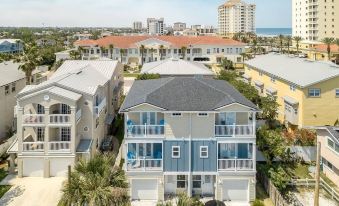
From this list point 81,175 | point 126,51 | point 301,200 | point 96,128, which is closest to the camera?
point 81,175

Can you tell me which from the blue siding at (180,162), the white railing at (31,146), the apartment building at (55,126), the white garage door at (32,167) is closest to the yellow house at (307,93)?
the blue siding at (180,162)

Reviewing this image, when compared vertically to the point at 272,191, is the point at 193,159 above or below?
above

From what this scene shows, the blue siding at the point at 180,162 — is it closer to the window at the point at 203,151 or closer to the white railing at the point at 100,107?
the window at the point at 203,151

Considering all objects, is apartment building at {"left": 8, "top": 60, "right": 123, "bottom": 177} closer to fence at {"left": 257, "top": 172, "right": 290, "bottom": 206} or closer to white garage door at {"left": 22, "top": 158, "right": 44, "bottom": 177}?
white garage door at {"left": 22, "top": 158, "right": 44, "bottom": 177}

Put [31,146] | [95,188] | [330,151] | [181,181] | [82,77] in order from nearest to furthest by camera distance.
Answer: [95,188], [181,181], [330,151], [31,146], [82,77]

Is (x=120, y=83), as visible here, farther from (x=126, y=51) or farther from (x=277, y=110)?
(x=126, y=51)

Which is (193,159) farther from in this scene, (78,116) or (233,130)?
(78,116)

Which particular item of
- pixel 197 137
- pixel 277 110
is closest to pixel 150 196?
pixel 197 137

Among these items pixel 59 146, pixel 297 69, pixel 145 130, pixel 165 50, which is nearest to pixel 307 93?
pixel 297 69
